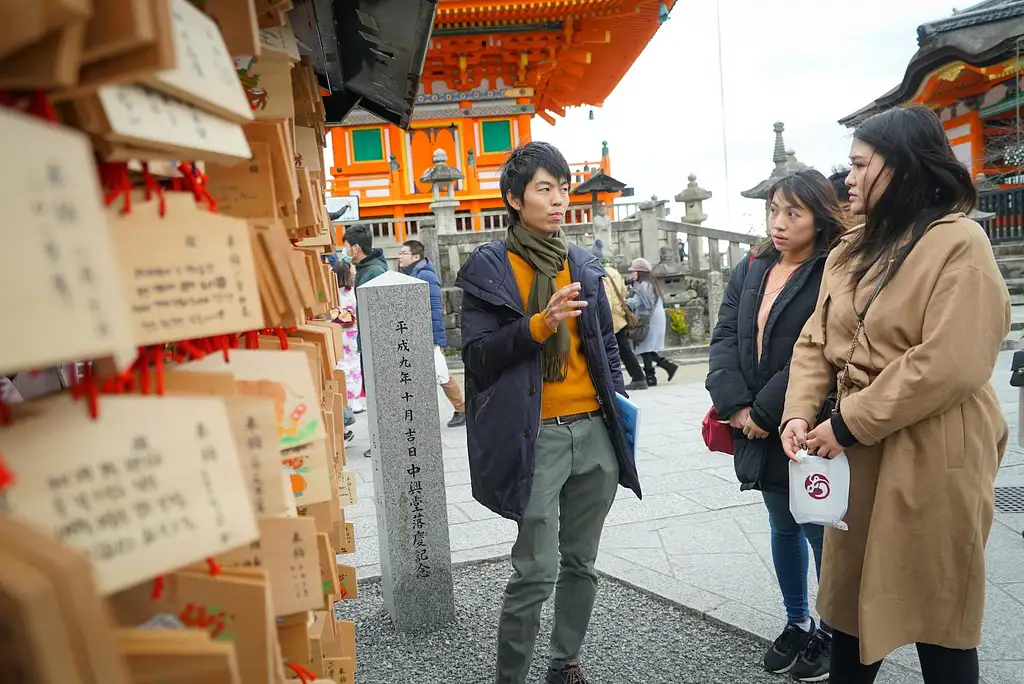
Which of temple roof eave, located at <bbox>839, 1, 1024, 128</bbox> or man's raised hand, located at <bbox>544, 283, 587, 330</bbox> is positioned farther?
temple roof eave, located at <bbox>839, 1, 1024, 128</bbox>

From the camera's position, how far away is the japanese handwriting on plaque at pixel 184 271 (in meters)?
0.81

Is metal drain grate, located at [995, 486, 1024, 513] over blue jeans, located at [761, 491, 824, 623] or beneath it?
beneath

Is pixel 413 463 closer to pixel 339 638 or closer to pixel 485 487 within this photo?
pixel 485 487

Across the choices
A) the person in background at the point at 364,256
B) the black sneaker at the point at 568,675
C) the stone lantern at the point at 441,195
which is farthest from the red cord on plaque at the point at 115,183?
the stone lantern at the point at 441,195

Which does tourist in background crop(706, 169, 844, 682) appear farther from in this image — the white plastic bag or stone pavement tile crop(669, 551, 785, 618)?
the white plastic bag

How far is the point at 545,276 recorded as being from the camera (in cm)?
274

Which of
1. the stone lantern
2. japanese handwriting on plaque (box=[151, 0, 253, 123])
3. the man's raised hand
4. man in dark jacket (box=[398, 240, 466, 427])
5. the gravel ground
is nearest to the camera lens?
japanese handwriting on plaque (box=[151, 0, 253, 123])

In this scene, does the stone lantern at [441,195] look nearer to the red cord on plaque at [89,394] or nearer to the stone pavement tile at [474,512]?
the stone pavement tile at [474,512]

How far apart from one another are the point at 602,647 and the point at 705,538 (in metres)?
1.34

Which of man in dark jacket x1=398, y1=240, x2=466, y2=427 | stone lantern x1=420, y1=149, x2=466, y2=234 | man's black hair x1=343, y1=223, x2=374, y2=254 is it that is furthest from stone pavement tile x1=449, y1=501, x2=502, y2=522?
stone lantern x1=420, y1=149, x2=466, y2=234

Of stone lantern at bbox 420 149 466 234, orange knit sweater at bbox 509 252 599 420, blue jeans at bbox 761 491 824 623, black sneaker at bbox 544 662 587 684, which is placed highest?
stone lantern at bbox 420 149 466 234

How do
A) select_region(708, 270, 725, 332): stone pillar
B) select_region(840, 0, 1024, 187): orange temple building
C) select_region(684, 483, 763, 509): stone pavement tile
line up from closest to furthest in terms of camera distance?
select_region(684, 483, 763, 509): stone pavement tile → select_region(840, 0, 1024, 187): orange temple building → select_region(708, 270, 725, 332): stone pillar

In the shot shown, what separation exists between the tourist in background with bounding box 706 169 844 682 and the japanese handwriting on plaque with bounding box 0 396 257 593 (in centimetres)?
232

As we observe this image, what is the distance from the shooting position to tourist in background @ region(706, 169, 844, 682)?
2.82 m
